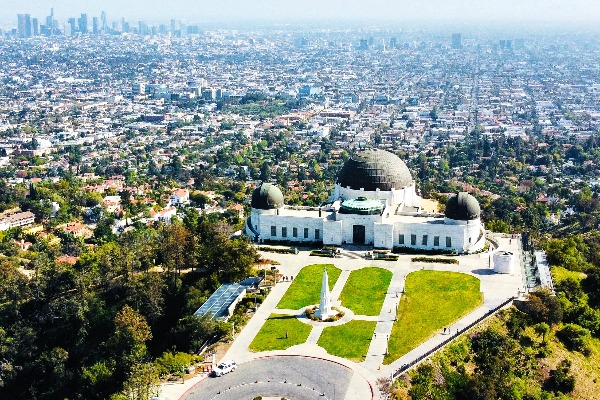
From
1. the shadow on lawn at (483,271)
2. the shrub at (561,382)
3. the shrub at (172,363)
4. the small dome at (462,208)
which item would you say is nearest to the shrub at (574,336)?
the shrub at (561,382)

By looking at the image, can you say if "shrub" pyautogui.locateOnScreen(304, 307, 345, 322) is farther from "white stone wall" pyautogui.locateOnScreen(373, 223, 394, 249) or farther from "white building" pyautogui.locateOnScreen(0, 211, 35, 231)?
"white building" pyautogui.locateOnScreen(0, 211, 35, 231)

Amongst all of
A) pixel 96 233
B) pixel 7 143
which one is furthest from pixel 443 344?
pixel 7 143

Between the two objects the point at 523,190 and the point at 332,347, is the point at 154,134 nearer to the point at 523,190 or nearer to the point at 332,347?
the point at 523,190

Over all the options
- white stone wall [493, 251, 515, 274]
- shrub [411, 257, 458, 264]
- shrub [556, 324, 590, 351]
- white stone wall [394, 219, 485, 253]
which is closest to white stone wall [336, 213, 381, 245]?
white stone wall [394, 219, 485, 253]

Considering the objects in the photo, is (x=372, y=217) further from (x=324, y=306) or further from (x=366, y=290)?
(x=324, y=306)

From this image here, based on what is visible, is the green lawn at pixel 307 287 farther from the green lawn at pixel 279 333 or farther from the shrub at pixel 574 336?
the shrub at pixel 574 336

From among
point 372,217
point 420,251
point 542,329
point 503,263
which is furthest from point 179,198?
point 542,329
